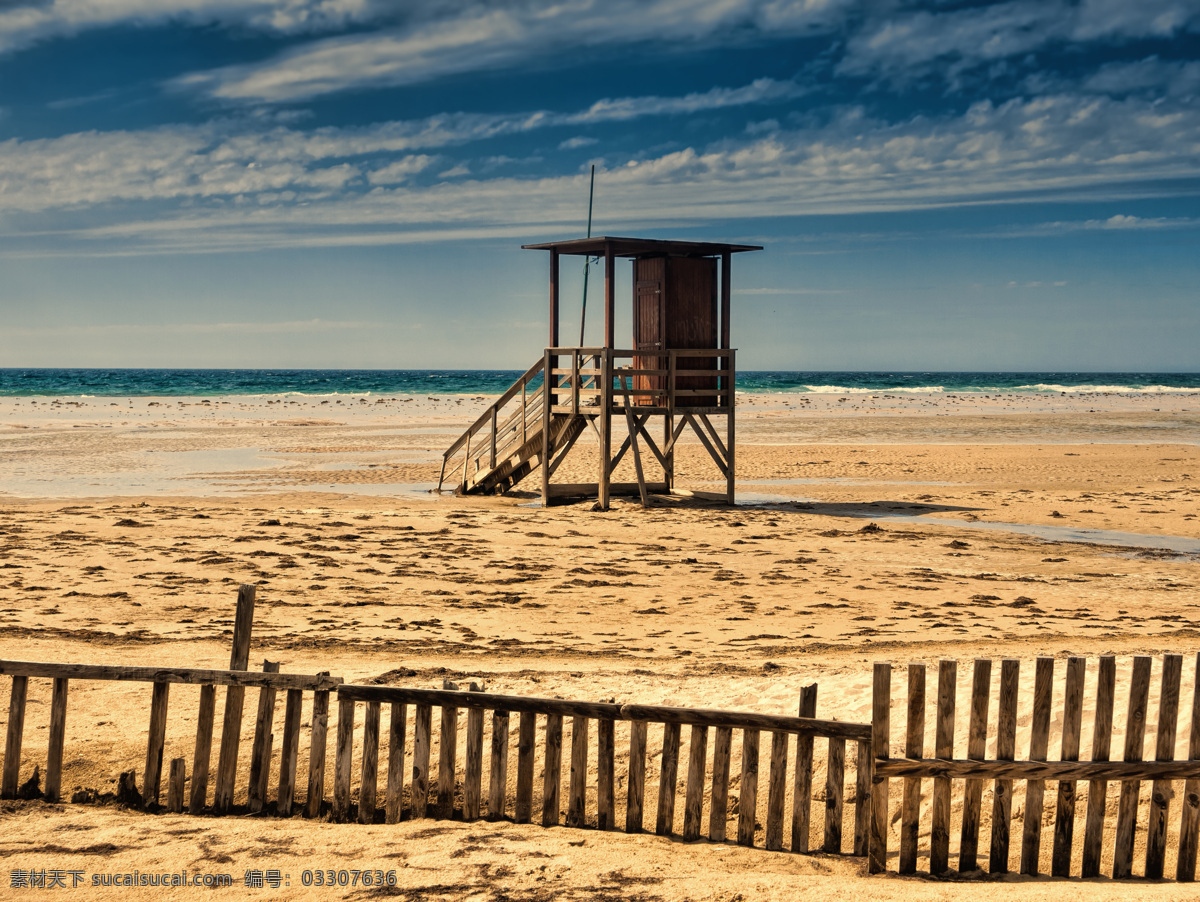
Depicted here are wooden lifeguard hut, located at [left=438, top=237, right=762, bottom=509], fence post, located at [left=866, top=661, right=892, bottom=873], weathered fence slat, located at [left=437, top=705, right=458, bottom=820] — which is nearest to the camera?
fence post, located at [left=866, top=661, right=892, bottom=873]

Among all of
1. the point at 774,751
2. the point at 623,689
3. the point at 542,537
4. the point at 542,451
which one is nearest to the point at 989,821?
the point at 774,751

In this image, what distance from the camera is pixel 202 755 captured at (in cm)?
625

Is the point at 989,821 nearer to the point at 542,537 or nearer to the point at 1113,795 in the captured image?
the point at 1113,795

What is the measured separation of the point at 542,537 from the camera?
54.9ft

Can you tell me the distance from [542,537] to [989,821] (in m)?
11.0

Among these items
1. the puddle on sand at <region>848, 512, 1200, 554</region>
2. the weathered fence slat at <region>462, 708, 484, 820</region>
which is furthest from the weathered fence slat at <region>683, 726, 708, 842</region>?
the puddle on sand at <region>848, 512, 1200, 554</region>

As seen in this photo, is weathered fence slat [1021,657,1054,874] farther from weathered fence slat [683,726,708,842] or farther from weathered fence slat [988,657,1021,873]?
weathered fence slat [683,726,708,842]

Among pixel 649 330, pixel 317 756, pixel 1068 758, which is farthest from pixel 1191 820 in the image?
pixel 649 330

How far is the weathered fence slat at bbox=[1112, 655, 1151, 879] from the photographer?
5441 mm

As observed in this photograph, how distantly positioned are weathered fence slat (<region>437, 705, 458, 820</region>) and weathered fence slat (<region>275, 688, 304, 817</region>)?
0.86m

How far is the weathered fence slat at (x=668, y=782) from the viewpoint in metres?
5.91

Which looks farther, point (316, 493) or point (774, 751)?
point (316, 493)

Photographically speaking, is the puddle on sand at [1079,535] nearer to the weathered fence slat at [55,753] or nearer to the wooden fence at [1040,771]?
the wooden fence at [1040,771]

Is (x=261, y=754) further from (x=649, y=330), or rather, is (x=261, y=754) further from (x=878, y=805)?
(x=649, y=330)
